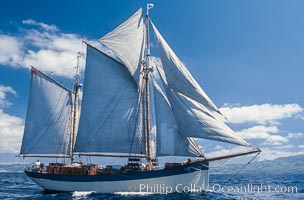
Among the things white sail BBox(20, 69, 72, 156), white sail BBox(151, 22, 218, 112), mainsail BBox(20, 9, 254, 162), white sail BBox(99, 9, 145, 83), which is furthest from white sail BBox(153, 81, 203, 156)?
white sail BBox(20, 69, 72, 156)

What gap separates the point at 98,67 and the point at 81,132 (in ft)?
28.2

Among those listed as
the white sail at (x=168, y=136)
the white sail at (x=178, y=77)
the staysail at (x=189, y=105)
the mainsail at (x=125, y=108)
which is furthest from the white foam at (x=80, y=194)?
the white sail at (x=178, y=77)

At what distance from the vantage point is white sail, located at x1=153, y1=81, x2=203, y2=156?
35.3m

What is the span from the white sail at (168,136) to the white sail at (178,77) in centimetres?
251

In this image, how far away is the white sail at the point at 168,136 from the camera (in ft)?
116

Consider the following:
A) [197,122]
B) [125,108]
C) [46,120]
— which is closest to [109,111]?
[125,108]

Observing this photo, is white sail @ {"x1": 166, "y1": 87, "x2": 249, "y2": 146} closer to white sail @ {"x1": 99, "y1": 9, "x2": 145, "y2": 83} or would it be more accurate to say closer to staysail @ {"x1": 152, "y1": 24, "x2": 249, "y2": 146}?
staysail @ {"x1": 152, "y1": 24, "x2": 249, "y2": 146}

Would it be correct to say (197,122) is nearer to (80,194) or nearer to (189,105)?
(189,105)

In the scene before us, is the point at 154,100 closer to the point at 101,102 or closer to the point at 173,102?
the point at 173,102

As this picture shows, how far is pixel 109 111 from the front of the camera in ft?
133

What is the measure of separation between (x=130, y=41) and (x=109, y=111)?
30.5 feet

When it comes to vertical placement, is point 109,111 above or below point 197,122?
above

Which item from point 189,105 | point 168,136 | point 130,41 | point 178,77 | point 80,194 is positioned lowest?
point 80,194

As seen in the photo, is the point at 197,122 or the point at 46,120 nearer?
the point at 197,122
